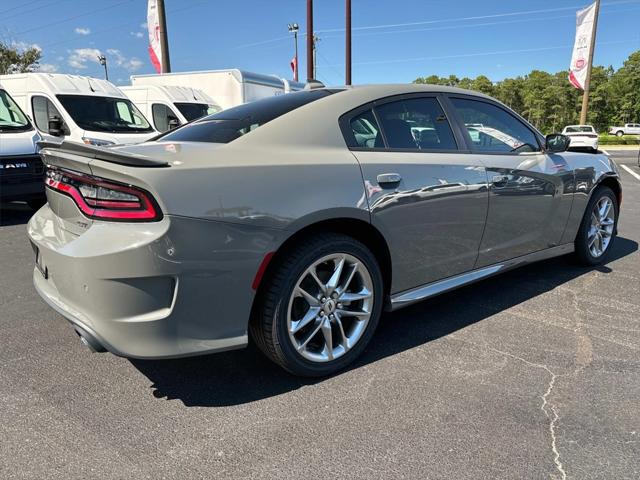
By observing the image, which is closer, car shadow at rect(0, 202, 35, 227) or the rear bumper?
the rear bumper

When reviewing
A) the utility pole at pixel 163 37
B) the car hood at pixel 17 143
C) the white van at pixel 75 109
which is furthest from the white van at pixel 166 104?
the car hood at pixel 17 143

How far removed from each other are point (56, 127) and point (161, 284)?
8.21 m

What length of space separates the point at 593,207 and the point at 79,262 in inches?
167

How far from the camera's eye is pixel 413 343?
306 centimetres

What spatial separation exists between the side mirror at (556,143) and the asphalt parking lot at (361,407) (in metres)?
1.34

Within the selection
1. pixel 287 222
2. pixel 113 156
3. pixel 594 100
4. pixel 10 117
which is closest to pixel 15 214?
pixel 10 117

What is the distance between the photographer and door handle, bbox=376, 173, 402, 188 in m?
2.68

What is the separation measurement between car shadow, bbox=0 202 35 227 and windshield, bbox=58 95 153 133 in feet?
6.12

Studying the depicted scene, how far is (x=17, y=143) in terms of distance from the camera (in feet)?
21.3

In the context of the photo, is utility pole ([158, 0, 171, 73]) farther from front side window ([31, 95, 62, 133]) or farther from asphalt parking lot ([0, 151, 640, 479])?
asphalt parking lot ([0, 151, 640, 479])

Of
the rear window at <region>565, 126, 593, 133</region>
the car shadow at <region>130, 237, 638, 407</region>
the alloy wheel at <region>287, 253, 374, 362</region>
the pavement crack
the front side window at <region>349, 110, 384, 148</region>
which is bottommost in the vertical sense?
the pavement crack

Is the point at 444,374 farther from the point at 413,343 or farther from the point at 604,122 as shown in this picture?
the point at 604,122

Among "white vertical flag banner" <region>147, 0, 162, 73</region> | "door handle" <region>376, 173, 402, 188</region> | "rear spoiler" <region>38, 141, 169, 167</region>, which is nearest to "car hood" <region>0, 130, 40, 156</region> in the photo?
"rear spoiler" <region>38, 141, 169, 167</region>

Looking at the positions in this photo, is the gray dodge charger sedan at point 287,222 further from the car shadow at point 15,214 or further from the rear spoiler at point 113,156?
the car shadow at point 15,214
